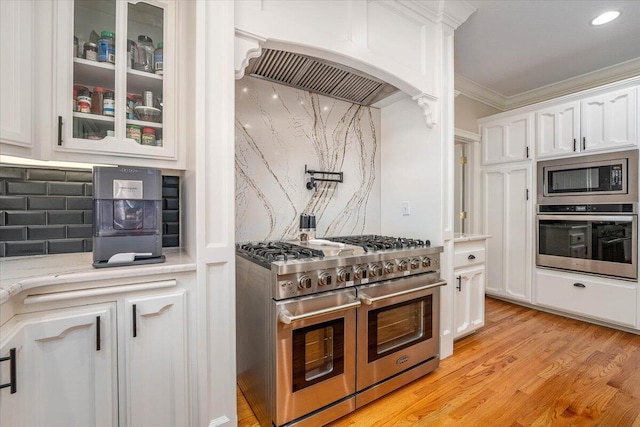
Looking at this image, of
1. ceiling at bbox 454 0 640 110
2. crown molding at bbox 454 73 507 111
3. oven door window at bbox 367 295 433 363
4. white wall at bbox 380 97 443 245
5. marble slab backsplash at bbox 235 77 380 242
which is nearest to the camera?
oven door window at bbox 367 295 433 363

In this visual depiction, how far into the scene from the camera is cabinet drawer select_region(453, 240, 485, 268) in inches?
94.3

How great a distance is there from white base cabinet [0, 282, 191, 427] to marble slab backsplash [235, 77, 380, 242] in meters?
0.87

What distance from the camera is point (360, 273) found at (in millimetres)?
1667

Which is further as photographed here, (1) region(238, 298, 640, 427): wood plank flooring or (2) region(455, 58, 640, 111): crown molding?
(2) region(455, 58, 640, 111): crown molding

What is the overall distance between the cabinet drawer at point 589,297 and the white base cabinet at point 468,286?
1155mm

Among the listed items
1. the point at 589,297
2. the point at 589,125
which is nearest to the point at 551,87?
the point at 589,125

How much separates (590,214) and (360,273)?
2770 millimetres

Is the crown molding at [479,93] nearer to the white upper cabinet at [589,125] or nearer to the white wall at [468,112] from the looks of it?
the white wall at [468,112]

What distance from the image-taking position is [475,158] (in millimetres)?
3832

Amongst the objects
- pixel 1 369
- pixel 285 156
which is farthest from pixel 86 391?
pixel 285 156

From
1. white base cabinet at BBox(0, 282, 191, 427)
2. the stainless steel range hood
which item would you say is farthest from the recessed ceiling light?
white base cabinet at BBox(0, 282, 191, 427)

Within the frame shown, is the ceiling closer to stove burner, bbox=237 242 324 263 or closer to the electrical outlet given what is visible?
the electrical outlet

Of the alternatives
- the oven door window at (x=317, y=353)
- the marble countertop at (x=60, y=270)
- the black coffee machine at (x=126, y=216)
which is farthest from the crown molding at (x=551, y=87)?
the marble countertop at (x=60, y=270)

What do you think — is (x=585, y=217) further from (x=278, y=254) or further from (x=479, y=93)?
(x=278, y=254)
